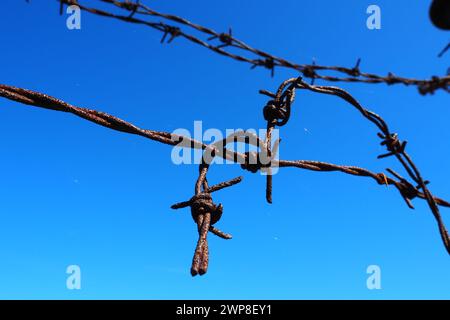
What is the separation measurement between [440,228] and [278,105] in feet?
4.09

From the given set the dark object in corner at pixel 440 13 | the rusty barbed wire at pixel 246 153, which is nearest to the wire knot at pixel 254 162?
the rusty barbed wire at pixel 246 153

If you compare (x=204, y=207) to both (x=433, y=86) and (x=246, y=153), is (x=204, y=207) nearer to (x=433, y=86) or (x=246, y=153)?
(x=246, y=153)

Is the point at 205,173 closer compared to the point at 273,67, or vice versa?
the point at 273,67

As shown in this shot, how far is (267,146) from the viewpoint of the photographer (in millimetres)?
2721

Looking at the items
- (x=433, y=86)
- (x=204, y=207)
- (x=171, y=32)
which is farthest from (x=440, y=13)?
(x=204, y=207)

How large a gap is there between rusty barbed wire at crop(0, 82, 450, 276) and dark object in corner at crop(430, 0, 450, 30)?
124 centimetres

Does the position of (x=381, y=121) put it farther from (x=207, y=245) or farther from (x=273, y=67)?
(x=207, y=245)

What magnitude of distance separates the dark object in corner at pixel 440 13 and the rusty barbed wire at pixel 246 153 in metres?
1.24

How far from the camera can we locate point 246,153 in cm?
271

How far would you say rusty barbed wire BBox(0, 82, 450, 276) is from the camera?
90.7 inches

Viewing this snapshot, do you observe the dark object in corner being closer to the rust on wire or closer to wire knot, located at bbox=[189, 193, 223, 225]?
the rust on wire
